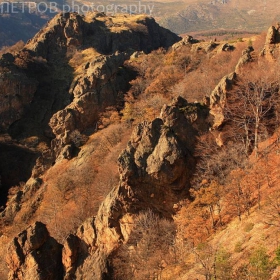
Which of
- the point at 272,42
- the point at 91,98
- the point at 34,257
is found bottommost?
the point at 34,257

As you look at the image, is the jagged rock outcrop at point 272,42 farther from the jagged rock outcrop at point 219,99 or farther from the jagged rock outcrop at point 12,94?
the jagged rock outcrop at point 12,94

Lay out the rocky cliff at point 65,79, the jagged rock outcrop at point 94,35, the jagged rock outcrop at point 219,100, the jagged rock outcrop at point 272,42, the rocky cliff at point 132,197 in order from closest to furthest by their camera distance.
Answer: the rocky cliff at point 132,197 → the jagged rock outcrop at point 219,100 → the jagged rock outcrop at point 272,42 → the rocky cliff at point 65,79 → the jagged rock outcrop at point 94,35

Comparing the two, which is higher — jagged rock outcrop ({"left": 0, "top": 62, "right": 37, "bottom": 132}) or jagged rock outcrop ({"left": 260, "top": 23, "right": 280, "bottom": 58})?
jagged rock outcrop ({"left": 260, "top": 23, "right": 280, "bottom": 58})

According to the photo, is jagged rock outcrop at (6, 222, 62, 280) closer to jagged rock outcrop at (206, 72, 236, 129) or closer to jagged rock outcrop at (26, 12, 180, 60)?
jagged rock outcrop at (206, 72, 236, 129)

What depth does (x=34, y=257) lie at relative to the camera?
3691 centimetres

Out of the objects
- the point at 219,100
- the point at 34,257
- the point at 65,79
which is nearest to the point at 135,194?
the point at 34,257

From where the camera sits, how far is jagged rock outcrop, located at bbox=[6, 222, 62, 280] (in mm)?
36812

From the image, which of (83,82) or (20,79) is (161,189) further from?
(20,79)

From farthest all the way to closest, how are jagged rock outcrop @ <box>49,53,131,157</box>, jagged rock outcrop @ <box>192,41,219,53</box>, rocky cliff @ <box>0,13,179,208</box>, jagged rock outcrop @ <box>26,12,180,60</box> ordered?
jagged rock outcrop @ <box>26,12,180,60</box>
jagged rock outcrop @ <box>192,41,219,53</box>
rocky cliff @ <box>0,13,179,208</box>
jagged rock outcrop @ <box>49,53,131,157</box>

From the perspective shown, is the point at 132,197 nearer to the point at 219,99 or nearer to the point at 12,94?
the point at 219,99

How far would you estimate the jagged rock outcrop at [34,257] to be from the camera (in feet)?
121

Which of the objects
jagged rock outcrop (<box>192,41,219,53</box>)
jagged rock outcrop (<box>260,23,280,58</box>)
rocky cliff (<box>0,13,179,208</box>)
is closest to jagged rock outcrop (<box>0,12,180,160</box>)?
rocky cliff (<box>0,13,179,208</box>)

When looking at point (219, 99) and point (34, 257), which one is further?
point (219, 99)

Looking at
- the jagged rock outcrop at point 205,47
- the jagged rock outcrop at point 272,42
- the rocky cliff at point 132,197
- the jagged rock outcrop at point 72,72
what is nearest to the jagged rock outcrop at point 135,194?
the rocky cliff at point 132,197
